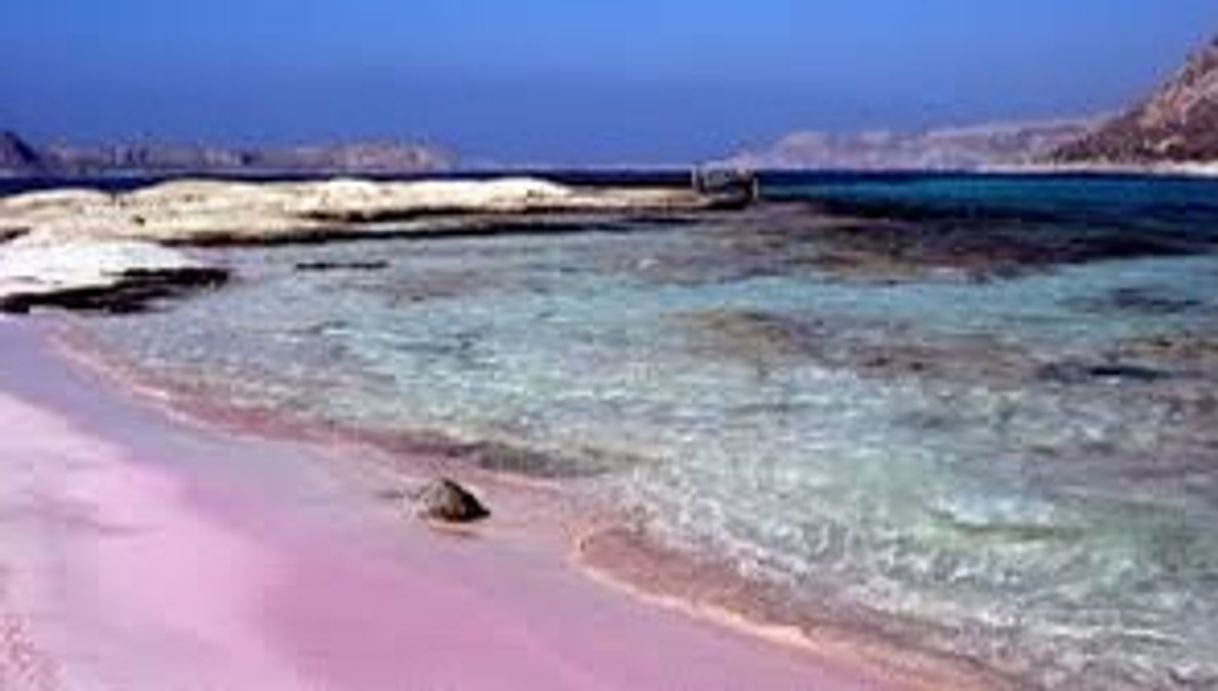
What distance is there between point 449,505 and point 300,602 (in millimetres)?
3233

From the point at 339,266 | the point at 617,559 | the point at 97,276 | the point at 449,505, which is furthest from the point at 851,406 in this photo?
the point at 339,266

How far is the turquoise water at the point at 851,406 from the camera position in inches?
524

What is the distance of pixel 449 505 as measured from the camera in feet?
51.2

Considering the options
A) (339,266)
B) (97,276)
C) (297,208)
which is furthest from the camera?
(297,208)

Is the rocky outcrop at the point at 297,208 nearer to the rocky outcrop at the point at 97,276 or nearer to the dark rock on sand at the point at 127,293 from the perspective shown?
the rocky outcrop at the point at 97,276

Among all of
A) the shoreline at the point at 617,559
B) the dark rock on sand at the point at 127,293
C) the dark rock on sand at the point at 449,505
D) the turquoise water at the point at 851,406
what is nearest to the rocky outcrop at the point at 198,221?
the dark rock on sand at the point at 127,293

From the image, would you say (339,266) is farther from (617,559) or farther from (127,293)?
(617,559)

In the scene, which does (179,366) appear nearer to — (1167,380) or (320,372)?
(320,372)

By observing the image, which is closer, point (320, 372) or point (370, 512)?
point (370, 512)

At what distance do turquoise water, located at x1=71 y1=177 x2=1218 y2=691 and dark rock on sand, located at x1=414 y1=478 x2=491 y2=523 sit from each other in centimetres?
141

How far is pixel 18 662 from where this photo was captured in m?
10.5

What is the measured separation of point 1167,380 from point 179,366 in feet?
43.0

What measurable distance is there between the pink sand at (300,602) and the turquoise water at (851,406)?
5.35ft

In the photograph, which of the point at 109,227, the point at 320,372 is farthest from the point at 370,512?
the point at 109,227
